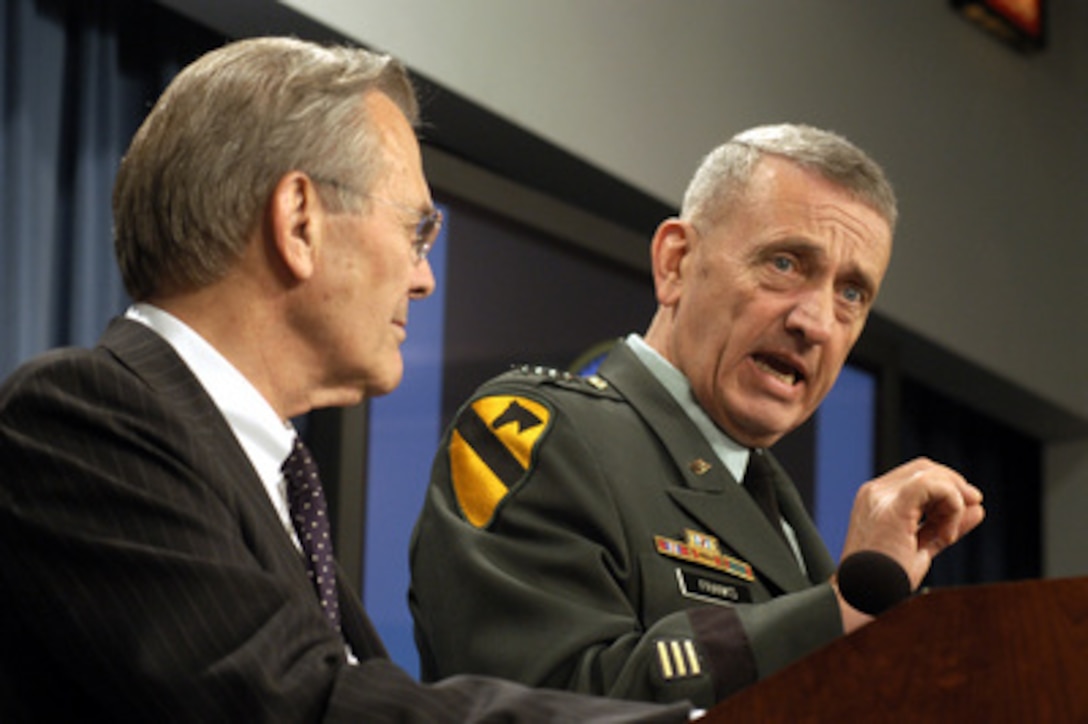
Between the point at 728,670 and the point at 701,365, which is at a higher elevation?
the point at 701,365

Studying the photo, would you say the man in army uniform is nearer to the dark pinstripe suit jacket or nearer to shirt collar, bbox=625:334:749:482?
shirt collar, bbox=625:334:749:482

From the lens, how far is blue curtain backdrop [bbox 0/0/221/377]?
3500 mm

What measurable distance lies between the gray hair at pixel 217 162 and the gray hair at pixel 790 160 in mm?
873

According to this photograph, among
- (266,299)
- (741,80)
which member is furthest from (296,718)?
(741,80)

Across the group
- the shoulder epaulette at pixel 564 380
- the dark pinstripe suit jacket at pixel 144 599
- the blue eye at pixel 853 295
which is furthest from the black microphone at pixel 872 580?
the blue eye at pixel 853 295

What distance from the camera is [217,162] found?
1785 millimetres

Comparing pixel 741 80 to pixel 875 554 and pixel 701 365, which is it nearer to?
pixel 701 365

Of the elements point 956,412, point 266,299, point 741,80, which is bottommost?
point 956,412

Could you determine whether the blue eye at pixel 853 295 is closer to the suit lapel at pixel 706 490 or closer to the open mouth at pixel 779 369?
the open mouth at pixel 779 369

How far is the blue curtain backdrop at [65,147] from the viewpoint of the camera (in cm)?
350

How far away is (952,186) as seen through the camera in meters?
6.42

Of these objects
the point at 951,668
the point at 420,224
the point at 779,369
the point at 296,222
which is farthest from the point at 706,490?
the point at 951,668

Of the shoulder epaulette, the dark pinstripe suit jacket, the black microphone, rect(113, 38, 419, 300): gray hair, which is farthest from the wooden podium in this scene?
the shoulder epaulette

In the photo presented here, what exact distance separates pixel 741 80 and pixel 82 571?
13.2ft
